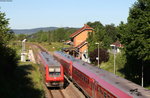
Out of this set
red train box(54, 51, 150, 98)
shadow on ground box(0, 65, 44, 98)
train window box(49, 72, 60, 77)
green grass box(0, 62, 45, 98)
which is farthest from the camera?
train window box(49, 72, 60, 77)

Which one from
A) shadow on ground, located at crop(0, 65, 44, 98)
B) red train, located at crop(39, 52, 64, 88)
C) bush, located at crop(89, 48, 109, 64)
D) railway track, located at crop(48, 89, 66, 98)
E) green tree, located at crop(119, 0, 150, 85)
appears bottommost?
railway track, located at crop(48, 89, 66, 98)

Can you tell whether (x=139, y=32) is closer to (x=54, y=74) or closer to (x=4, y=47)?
(x=54, y=74)

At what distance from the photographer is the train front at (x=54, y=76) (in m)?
27.9

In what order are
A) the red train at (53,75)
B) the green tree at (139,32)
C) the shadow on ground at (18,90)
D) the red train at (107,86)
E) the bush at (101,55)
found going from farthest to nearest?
the bush at (101,55) < the red train at (53,75) < the green tree at (139,32) < the shadow on ground at (18,90) < the red train at (107,86)

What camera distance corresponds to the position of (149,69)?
98.3ft

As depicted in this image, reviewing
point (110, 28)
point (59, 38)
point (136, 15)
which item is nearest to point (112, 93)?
point (136, 15)

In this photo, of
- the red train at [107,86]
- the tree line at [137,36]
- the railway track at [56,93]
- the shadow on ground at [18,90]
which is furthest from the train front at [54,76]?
the tree line at [137,36]

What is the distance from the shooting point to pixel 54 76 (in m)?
28.1

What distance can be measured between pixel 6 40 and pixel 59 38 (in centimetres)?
14280

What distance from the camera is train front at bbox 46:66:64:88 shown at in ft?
91.4

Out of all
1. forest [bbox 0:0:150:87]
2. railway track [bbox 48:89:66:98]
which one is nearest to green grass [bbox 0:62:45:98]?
railway track [bbox 48:89:66:98]

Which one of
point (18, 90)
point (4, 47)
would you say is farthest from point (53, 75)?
point (4, 47)

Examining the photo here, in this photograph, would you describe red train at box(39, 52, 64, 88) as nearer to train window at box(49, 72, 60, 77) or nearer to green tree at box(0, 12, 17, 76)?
train window at box(49, 72, 60, 77)

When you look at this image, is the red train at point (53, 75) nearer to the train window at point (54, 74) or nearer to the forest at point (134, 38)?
the train window at point (54, 74)
